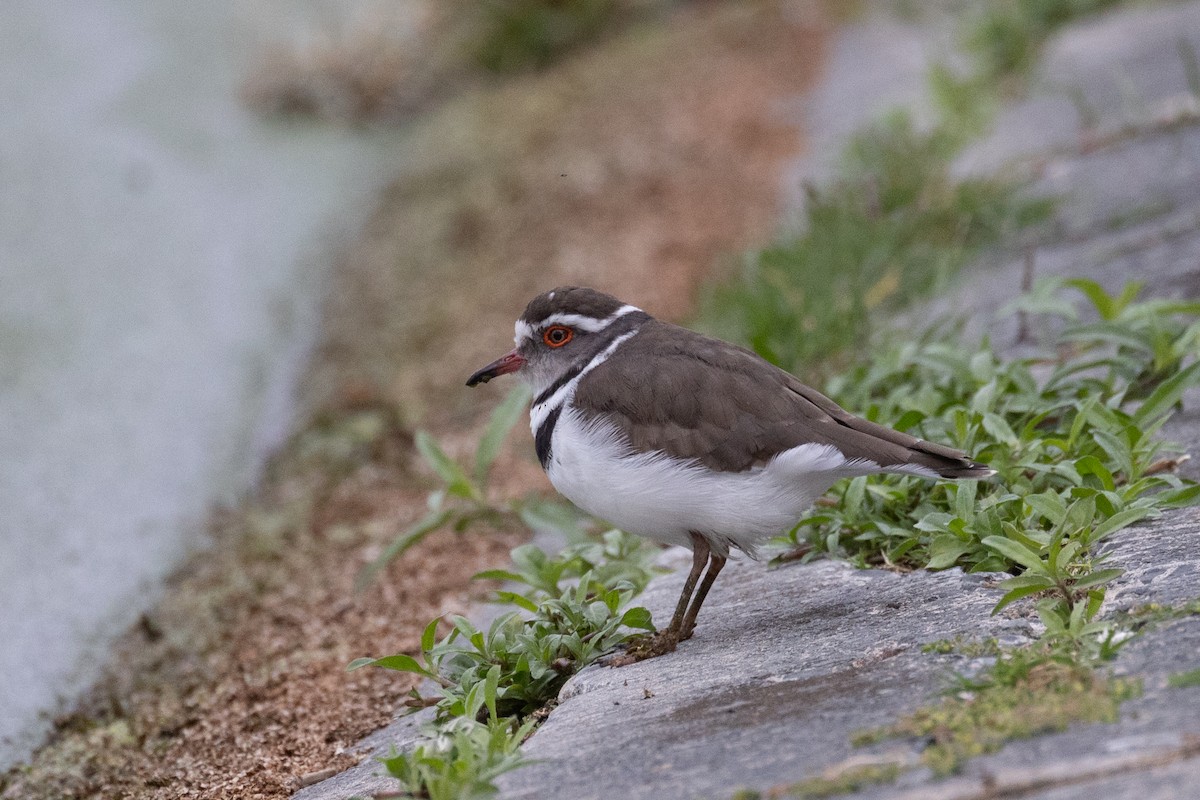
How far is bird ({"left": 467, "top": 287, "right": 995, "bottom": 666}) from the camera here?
11.1 feet

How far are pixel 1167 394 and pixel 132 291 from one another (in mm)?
5941

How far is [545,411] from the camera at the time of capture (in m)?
3.99

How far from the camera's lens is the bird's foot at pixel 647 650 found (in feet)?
11.4

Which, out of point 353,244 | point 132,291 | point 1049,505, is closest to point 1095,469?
point 1049,505

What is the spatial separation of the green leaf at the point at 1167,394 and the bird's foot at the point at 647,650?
1.65 m

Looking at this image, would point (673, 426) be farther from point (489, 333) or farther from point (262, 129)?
point (262, 129)

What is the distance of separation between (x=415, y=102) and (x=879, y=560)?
7.80m

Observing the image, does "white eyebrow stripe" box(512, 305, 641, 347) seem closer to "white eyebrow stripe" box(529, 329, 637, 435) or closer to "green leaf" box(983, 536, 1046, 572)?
"white eyebrow stripe" box(529, 329, 637, 435)

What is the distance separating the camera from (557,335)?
13.8 ft

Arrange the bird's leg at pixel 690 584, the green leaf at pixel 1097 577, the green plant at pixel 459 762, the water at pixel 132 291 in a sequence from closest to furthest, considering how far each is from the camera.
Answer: the green plant at pixel 459 762 → the green leaf at pixel 1097 577 → the bird's leg at pixel 690 584 → the water at pixel 132 291

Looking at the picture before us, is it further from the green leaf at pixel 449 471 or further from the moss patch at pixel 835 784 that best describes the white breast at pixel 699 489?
the green leaf at pixel 449 471

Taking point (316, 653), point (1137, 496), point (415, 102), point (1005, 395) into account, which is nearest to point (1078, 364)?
point (1005, 395)

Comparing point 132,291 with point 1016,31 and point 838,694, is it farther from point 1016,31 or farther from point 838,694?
point 1016,31

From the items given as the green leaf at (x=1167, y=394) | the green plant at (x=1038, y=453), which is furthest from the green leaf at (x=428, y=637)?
the green leaf at (x=1167, y=394)
